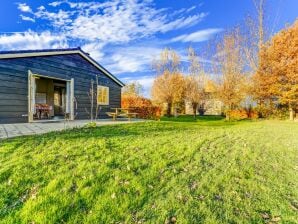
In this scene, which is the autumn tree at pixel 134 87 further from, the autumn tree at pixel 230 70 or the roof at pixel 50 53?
the roof at pixel 50 53

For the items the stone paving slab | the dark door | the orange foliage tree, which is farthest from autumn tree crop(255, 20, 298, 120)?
the stone paving slab

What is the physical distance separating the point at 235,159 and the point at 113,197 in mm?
3334

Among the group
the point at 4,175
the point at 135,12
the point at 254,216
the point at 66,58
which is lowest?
the point at 254,216

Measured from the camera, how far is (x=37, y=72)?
36.3ft

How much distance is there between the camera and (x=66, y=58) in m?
12.9

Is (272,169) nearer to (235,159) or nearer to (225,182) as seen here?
(235,159)

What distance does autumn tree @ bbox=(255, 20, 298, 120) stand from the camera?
19125mm

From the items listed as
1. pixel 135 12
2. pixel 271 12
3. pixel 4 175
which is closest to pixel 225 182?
pixel 4 175

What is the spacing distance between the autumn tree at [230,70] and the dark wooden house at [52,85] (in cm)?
995

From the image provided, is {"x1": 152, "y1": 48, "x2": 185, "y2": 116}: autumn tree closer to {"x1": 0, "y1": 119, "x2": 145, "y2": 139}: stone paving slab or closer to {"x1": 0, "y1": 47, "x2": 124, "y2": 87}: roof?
{"x1": 0, "y1": 47, "x2": 124, "y2": 87}: roof

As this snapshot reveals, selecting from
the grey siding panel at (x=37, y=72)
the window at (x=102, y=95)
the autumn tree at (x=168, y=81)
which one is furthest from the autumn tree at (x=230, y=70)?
the grey siding panel at (x=37, y=72)

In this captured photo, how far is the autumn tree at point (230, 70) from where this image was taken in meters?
21.2

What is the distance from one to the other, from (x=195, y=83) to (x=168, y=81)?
3318 mm

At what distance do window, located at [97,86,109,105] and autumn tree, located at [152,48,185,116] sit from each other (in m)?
10.1
